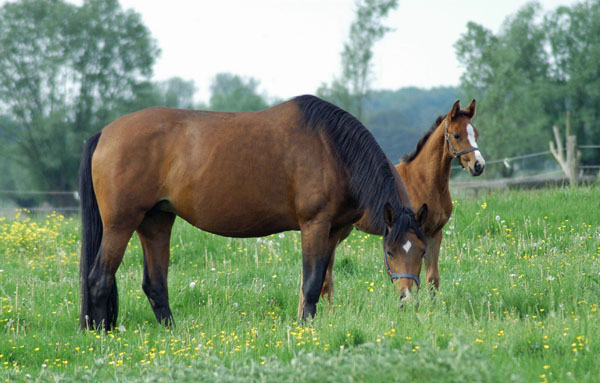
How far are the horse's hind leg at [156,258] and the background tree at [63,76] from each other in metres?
24.4

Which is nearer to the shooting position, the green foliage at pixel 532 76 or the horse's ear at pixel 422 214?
the horse's ear at pixel 422 214

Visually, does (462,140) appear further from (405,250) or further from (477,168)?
(405,250)

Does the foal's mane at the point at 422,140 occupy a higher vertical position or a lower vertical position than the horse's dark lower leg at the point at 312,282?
higher

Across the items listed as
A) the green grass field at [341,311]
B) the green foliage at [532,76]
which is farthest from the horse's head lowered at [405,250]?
the green foliage at [532,76]

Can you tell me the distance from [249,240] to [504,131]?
28.9 meters

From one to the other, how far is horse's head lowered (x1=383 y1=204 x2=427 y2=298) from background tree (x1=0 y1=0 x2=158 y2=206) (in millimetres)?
26275

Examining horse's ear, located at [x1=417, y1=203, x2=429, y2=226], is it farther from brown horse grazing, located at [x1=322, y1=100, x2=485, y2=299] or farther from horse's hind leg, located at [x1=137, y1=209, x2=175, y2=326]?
horse's hind leg, located at [x1=137, y1=209, x2=175, y2=326]

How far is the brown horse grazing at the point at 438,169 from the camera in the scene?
6.55 m

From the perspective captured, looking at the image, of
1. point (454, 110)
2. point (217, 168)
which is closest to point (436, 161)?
point (454, 110)

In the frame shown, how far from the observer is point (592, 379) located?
11.3ft

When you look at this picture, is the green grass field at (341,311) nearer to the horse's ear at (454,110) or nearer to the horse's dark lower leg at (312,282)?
the horse's dark lower leg at (312,282)

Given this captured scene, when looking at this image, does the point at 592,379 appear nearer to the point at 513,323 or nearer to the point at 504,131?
the point at 513,323

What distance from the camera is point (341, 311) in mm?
5355

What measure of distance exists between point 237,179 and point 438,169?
253cm
